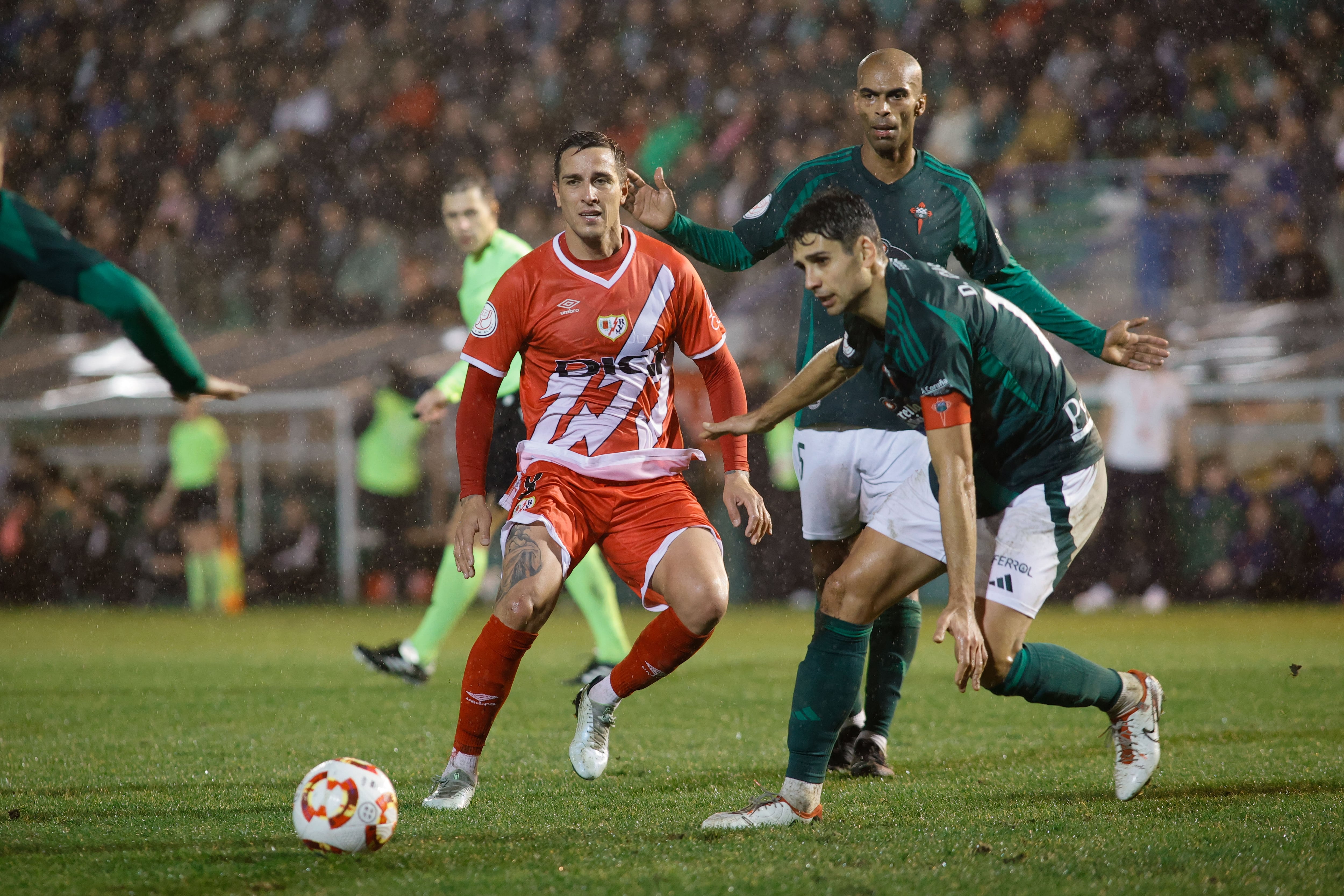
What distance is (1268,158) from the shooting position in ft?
42.6

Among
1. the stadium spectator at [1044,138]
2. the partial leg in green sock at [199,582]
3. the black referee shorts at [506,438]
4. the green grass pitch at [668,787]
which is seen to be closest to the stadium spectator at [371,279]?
the partial leg in green sock at [199,582]

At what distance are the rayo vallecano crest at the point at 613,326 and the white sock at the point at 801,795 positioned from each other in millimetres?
1573

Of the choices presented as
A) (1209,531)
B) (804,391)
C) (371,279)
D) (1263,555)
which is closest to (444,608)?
(804,391)

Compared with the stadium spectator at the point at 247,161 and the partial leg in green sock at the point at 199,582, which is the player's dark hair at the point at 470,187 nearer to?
the partial leg in green sock at the point at 199,582

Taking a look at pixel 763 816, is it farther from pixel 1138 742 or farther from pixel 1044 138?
pixel 1044 138

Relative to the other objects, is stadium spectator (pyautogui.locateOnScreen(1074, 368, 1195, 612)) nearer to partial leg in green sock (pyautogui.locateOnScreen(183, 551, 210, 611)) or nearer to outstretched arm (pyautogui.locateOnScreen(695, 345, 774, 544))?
outstretched arm (pyautogui.locateOnScreen(695, 345, 774, 544))

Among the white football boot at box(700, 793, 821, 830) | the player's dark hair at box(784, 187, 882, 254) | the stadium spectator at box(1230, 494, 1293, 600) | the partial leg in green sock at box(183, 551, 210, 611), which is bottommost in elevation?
the partial leg in green sock at box(183, 551, 210, 611)

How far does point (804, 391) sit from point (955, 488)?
69 centimetres

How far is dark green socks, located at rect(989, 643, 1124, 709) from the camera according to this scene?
13.5 ft

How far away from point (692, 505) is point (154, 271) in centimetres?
1308

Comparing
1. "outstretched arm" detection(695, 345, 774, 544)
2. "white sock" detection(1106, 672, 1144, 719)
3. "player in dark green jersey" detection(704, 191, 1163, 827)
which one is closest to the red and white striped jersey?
"outstretched arm" detection(695, 345, 774, 544)

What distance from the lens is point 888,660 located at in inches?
198

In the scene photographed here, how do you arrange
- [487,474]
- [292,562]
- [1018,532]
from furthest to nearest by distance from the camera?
[292,562]
[487,474]
[1018,532]

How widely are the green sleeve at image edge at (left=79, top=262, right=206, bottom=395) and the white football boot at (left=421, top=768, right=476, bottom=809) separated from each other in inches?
57.4
